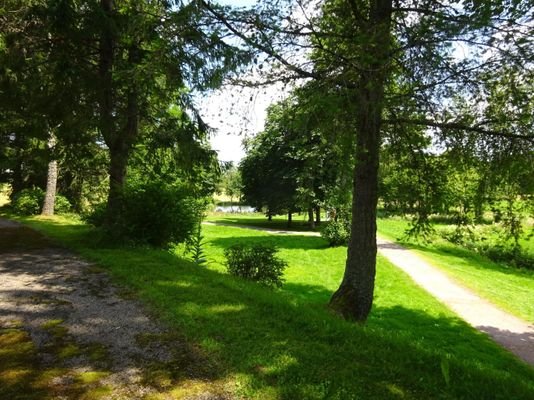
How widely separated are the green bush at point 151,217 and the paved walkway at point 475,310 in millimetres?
8550

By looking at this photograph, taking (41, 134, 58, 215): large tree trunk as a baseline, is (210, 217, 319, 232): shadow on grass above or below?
below

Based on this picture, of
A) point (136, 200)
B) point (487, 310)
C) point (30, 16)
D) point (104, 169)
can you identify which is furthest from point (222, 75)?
point (104, 169)

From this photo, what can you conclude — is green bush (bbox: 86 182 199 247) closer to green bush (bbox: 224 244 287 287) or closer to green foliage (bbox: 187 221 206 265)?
green foliage (bbox: 187 221 206 265)

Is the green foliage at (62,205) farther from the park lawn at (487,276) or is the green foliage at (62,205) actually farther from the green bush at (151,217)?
the park lawn at (487,276)

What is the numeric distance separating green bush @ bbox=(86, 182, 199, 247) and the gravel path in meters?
2.63

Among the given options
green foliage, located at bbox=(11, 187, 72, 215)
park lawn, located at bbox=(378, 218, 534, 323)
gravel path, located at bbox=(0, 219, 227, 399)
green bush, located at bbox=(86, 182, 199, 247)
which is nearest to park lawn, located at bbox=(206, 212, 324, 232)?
park lawn, located at bbox=(378, 218, 534, 323)

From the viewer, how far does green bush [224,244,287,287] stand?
379 inches

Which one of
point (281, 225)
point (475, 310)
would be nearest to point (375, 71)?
point (475, 310)

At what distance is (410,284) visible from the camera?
14594mm

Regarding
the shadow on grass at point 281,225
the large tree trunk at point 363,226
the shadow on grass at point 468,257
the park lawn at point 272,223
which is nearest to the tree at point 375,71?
the large tree trunk at point 363,226

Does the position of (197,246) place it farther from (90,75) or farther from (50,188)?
(50,188)

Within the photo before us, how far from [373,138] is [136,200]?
625 cm

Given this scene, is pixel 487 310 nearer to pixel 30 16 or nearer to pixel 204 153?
pixel 204 153

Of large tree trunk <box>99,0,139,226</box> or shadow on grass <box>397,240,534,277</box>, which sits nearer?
large tree trunk <box>99,0,139,226</box>
